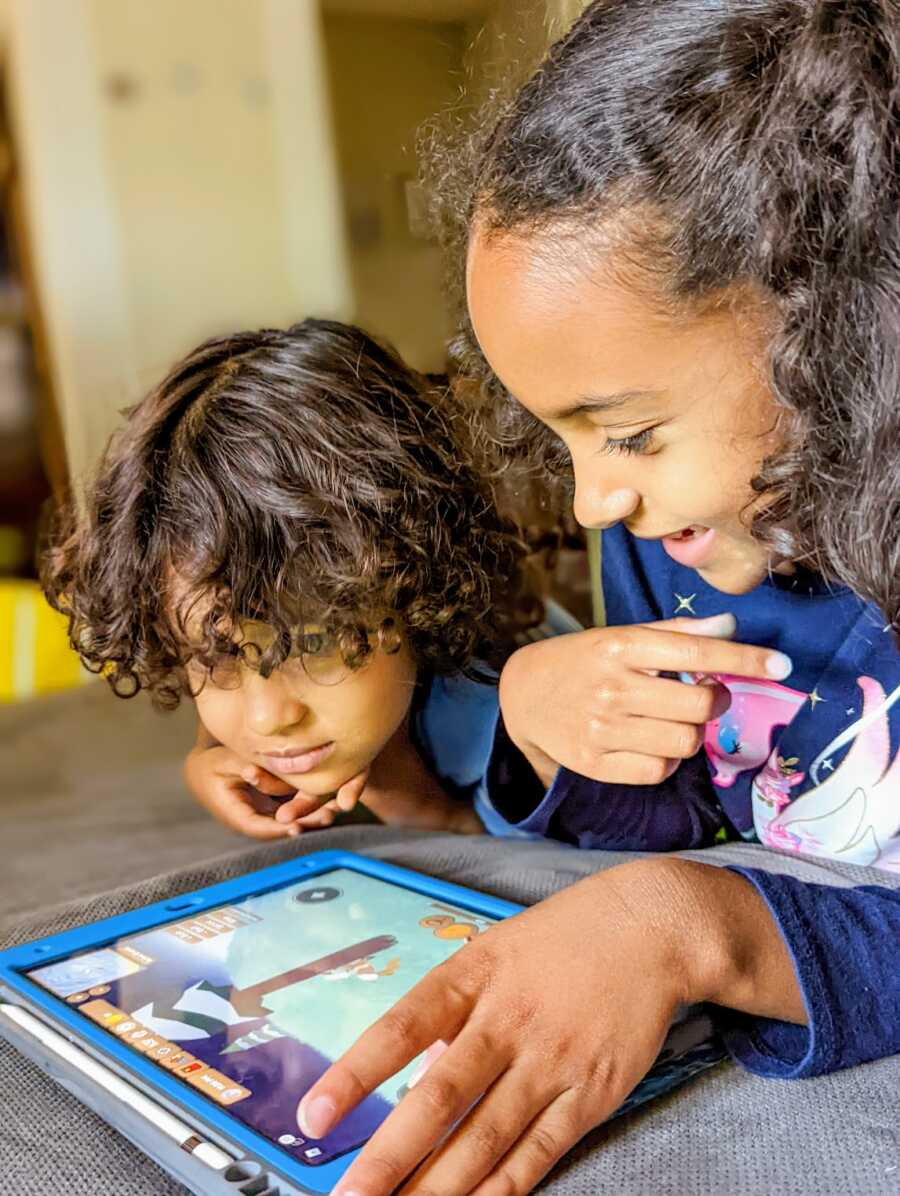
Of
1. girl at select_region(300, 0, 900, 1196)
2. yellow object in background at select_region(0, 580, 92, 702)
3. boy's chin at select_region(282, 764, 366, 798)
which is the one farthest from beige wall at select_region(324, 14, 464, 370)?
yellow object in background at select_region(0, 580, 92, 702)

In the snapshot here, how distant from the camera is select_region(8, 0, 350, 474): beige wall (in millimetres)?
1372

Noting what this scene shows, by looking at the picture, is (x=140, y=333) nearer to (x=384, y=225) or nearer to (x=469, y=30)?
(x=384, y=225)

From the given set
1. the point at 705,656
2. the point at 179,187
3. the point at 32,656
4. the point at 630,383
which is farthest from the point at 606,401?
the point at 179,187

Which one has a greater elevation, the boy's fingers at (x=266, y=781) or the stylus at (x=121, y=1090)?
the stylus at (x=121, y=1090)

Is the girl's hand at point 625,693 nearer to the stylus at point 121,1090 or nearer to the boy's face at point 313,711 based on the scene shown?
the boy's face at point 313,711

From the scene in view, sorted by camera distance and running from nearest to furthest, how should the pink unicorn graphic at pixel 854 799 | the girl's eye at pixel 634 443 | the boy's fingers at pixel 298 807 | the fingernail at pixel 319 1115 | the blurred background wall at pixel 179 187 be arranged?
the fingernail at pixel 319 1115, the girl's eye at pixel 634 443, the pink unicorn graphic at pixel 854 799, the boy's fingers at pixel 298 807, the blurred background wall at pixel 179 187

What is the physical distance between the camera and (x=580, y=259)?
1.45ft

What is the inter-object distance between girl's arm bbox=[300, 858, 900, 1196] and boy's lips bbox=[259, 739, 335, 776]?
0.19 meters

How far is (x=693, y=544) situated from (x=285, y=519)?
0.60 ft

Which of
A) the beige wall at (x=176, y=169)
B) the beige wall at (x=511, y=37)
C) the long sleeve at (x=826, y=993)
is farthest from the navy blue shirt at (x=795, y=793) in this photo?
the beige wall at (x=176, y=169)

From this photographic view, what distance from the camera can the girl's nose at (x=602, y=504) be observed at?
1.57ft

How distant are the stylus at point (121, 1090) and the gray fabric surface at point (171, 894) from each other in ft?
A: 0.05

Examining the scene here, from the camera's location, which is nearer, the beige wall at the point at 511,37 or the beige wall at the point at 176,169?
the beige wall at the point at 511,37

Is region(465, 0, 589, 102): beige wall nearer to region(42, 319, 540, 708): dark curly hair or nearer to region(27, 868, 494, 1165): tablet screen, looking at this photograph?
region(42, 319, 540, 708): dark curly hair
